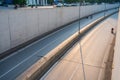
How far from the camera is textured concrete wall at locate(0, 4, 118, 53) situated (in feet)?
71.2

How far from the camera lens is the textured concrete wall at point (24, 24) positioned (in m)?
21.7

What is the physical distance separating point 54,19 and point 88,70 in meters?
20.8

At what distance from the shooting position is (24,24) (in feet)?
85.2

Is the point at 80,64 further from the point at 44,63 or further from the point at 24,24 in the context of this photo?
the point at 24,24

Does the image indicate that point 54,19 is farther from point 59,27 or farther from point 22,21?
point 22,21

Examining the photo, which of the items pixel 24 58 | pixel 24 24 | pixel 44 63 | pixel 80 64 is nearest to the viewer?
pixel 44 63

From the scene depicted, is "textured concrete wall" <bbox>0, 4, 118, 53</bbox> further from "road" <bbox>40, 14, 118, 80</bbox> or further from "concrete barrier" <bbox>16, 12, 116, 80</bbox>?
"road" <bbox>40, 14, 118, 80</bbox>

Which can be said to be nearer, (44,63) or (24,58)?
(44,63)

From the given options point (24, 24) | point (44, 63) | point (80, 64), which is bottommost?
point (80, 64)

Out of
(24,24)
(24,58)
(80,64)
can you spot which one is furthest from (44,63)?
(24,24)

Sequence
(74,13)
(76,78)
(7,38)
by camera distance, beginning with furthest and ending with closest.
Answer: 1. (74,13)
2. (7,38)
3. (76,78)

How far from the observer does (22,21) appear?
2536 centimetres

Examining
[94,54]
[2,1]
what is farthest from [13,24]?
[2,1]

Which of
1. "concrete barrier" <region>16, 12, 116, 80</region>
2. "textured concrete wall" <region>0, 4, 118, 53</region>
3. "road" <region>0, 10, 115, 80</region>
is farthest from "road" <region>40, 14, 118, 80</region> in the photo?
"textured concrete wall" <region>0, 4, 118, 53</region>
